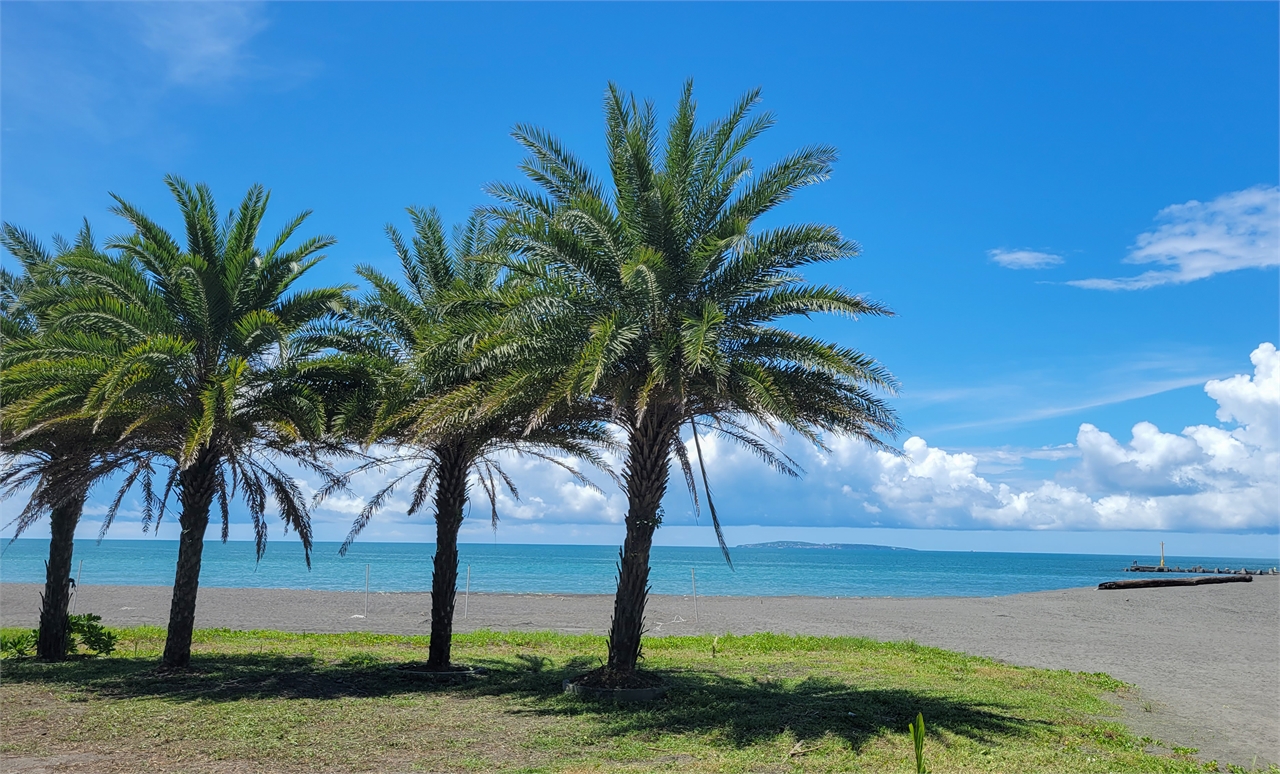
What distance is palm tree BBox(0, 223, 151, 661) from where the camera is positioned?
1295 cm

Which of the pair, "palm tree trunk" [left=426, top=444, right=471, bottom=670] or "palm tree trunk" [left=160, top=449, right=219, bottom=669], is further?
"palm tree trunk" [left=426, top=444, right=471, bottom=670]

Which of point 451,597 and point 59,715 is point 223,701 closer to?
point 59,715

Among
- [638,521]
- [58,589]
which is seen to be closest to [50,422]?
[58,589]

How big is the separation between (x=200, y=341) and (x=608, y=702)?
8.94 metres

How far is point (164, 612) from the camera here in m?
32.4

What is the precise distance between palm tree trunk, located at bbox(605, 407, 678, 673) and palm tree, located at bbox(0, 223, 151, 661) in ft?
26.2

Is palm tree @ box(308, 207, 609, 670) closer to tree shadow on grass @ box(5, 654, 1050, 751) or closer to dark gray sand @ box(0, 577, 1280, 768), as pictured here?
tree shadow on grass @ box(5, 654, 1050, 751)

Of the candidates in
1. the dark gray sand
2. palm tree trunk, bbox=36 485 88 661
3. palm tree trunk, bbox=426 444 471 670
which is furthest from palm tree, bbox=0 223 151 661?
the dark gray sand

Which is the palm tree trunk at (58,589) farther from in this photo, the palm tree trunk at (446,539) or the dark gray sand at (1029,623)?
the dark gray sand at (1029,623)

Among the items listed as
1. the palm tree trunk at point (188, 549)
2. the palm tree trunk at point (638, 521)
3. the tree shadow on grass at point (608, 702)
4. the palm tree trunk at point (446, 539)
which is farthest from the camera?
the palm tree trunk at point (446, 539)

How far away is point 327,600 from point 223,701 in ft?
89.3

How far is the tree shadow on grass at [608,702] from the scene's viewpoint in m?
10.9

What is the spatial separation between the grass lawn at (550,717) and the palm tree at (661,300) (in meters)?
2.36

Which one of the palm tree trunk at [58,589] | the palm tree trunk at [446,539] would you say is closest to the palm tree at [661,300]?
the palm tree trunk at [446,539]
